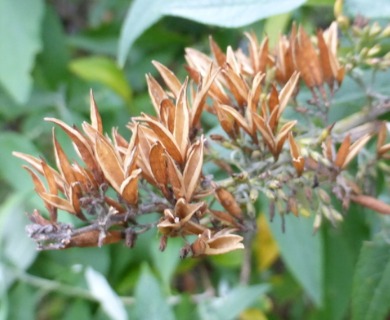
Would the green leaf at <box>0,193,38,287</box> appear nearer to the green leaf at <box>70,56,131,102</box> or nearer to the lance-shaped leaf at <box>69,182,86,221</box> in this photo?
the green leaf at <box>70,56,131,102</box>

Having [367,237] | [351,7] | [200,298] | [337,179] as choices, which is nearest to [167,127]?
[337,179]

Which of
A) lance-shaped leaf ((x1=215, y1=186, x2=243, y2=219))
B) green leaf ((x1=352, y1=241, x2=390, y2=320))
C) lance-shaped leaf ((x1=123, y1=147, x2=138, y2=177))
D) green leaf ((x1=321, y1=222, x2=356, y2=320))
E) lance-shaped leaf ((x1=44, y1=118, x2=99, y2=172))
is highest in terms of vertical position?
lance-shaped leaf ((x1=44, y1=118, x2=99, y2=172))

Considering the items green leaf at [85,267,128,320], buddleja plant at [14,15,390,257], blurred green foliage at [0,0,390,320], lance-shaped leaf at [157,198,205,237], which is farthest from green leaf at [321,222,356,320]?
lance-shaped leaf at [157,198,205,237]

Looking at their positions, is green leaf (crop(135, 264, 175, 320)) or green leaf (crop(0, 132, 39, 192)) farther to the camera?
green leaf (crop(0, 132, 39, 192))

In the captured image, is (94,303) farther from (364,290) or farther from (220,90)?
(220,90)

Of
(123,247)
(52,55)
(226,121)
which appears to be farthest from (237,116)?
(52,55)

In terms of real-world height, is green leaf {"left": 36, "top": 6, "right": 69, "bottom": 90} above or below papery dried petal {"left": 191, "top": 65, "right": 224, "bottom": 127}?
above
